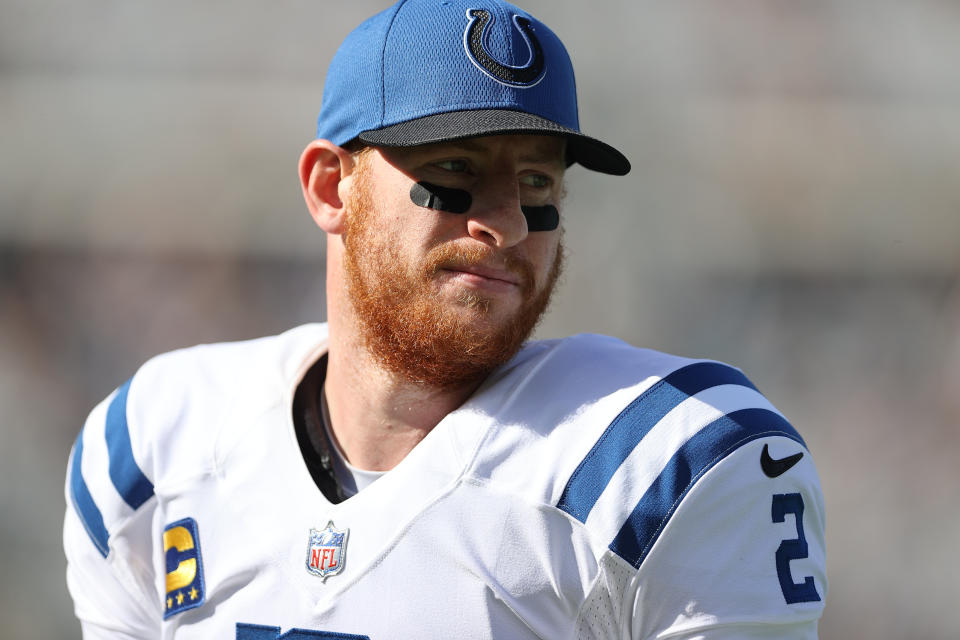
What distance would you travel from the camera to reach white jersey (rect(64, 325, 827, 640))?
103 cm

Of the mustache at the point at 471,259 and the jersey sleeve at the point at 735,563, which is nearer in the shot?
the jersey sleeve at the point at 735,563

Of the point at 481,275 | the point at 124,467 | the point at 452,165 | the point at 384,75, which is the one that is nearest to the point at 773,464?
the point at 481,275

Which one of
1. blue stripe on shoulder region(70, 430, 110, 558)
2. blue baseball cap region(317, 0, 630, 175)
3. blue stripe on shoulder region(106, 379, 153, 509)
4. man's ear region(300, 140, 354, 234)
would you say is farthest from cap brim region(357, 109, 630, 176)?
blue stripe on shoulder region(70, 430, 110, 558)

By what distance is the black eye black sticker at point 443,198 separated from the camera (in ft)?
3.77

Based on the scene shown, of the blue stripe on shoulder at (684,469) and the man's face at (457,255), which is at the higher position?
the man's face at (457,255)

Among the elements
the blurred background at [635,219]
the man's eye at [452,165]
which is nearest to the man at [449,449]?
the man's eye at [452,165]

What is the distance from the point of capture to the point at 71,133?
3479mm

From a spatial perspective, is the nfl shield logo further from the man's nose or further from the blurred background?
the blurred background

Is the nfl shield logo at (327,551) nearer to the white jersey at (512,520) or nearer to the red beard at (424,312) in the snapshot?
the white jersey at (512,520)

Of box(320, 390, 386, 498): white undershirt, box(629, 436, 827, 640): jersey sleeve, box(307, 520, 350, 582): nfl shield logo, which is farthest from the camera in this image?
box(320, 390, 386, 498): white undershirt

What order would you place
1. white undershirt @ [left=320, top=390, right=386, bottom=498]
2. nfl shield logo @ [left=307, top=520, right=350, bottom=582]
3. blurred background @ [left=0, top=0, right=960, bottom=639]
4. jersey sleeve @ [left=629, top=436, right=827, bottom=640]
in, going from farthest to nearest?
blurred background @ [left=0, top=0, right=960, bottom=639] < white undershirt @ [left=320, top=390, right=386, bottom=498] < nfl shield logo @ [left=307, top=520, right=350, bottom=582] < jersey sleeve @ [left=629, top=436, right=827, bottom=640]

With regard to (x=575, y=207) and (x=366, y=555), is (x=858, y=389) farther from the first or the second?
(x=366, y=555)

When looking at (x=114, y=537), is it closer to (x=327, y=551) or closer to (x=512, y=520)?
(x=327, y=551)

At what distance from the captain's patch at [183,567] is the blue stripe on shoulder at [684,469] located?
56cm
